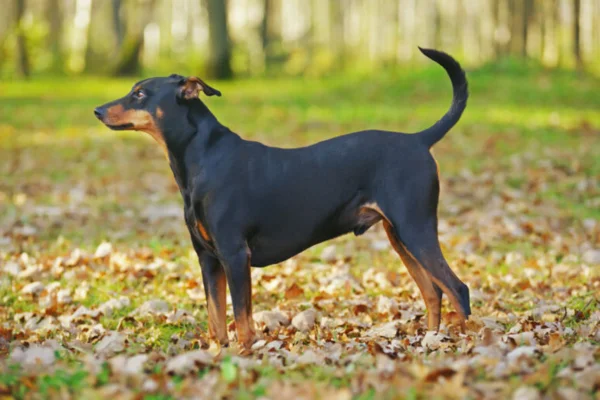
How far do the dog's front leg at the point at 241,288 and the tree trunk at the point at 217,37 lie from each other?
2034 cm

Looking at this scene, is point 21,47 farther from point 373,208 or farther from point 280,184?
point 373,208

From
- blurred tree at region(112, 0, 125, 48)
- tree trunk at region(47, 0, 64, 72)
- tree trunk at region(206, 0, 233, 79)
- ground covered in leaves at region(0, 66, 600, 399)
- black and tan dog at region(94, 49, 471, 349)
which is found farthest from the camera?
tree trunk at region(47, 0, 64, 72)

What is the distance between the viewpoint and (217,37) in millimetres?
25016

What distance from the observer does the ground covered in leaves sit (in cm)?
403

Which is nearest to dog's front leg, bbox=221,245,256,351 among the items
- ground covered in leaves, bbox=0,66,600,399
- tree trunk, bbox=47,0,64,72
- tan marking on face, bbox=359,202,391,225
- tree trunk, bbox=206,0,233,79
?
ground covered in leaves, bbox=0,66,600,399

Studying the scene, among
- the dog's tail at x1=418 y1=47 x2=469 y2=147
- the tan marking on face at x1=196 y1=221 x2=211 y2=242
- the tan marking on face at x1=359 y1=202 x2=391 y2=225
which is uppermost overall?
the dog's tail at x1=418 y1=47 x2=469 y2=147

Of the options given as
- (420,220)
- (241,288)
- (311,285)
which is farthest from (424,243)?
(311,285)

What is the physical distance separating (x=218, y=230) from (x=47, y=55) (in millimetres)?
32651

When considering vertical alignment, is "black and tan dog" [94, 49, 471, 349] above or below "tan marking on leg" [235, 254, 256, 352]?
above

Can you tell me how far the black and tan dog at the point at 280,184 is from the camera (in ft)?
17.5

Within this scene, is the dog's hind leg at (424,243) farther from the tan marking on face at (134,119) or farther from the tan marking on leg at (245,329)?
the tan marking on face at (134,119)

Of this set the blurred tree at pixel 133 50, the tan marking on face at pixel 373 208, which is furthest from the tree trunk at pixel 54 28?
the tan marking on face at pixel 373 208

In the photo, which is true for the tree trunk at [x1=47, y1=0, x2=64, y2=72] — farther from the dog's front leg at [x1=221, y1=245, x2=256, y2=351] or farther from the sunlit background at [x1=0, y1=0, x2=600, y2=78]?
the dog's front leg at [x1=221, y1=245, x2=256, y2=351]

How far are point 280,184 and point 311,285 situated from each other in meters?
2.05
